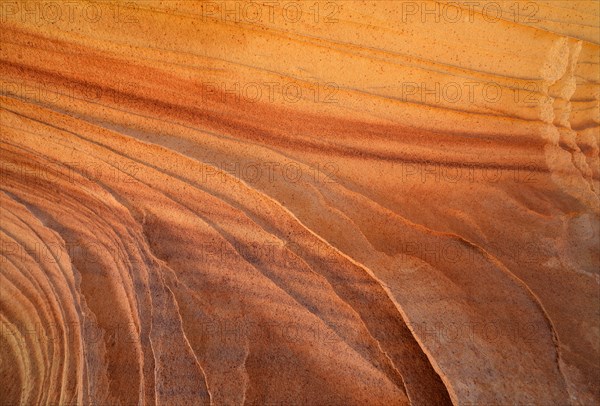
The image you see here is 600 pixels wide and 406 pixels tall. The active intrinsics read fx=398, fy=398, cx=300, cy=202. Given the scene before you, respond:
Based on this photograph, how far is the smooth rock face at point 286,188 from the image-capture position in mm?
1753

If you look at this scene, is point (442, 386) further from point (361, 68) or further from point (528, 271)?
point (361, 68)

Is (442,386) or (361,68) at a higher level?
(361,68)

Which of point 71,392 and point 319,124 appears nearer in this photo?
point 71,392

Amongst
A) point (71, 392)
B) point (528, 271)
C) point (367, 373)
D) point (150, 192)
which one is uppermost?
point (150, 192)

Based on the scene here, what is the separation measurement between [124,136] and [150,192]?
0.30m

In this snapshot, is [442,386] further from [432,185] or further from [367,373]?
[432,185]

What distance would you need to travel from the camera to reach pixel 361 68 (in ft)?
6.63

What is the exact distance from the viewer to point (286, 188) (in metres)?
1.94

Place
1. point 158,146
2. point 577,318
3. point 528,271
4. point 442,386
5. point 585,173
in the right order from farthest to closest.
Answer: point 585,173, point 158,146, point 528,271, point 577,318, point 442,386

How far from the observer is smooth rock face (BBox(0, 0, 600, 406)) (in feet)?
5.75

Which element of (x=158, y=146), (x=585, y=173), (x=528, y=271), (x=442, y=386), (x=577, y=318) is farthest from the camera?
(x=585, y=173)

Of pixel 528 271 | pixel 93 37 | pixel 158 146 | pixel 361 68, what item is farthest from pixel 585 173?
pixel 93 37

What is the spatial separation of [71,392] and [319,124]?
179 cm

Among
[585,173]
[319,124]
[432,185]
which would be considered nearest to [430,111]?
[432,185]
